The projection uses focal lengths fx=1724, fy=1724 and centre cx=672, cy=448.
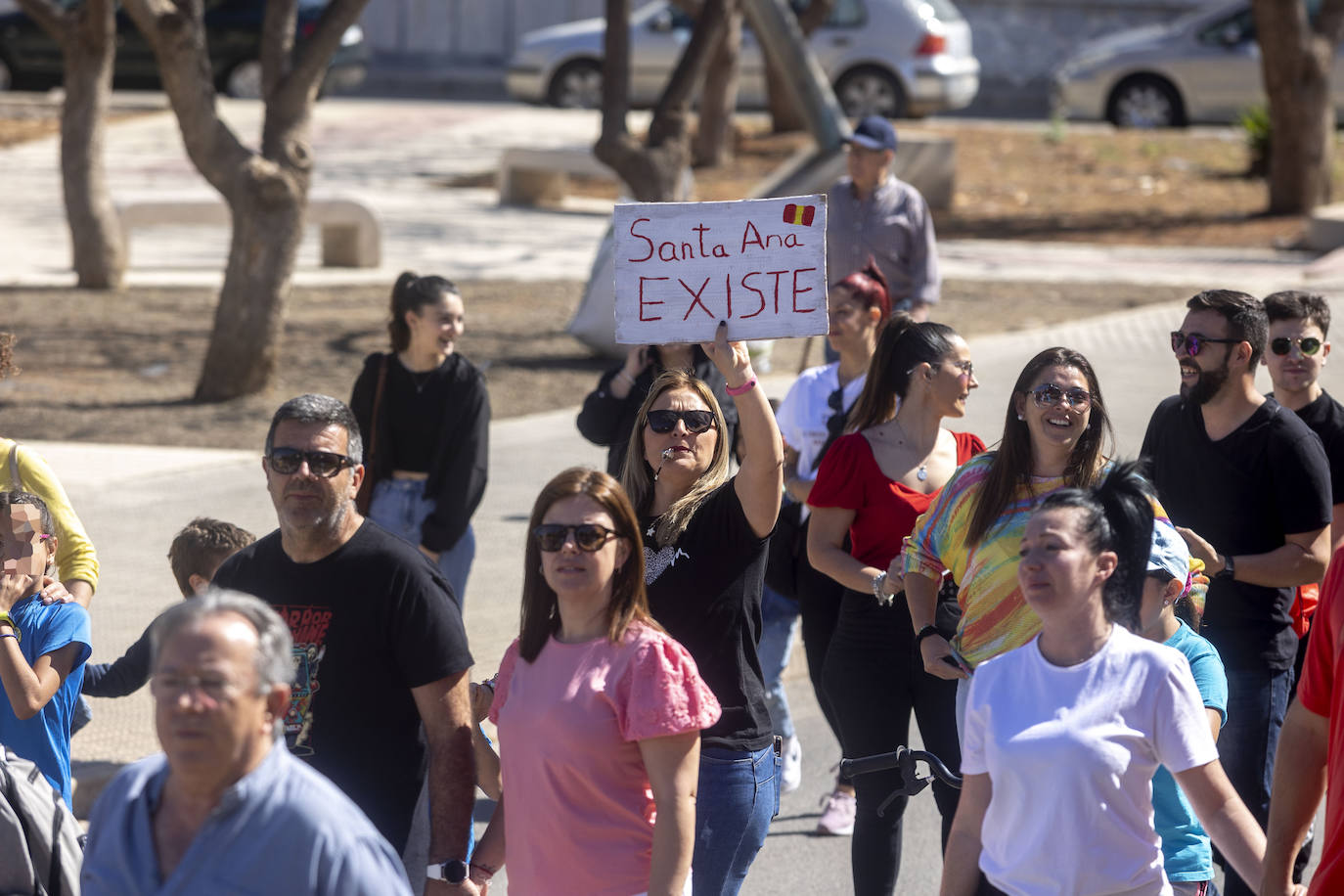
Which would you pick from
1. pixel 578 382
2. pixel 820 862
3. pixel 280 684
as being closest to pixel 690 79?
pixel 578 382

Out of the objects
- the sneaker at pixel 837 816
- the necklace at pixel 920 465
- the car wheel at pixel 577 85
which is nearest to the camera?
the necklace at pixel 920 465

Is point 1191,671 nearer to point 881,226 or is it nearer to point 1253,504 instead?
point 1253,504

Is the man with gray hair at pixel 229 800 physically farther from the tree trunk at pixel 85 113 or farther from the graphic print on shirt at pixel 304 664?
the tree trunk at pixel 85 113

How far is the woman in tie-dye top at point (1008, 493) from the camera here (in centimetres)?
425

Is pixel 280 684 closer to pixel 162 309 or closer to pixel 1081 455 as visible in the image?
pixel 1081 455

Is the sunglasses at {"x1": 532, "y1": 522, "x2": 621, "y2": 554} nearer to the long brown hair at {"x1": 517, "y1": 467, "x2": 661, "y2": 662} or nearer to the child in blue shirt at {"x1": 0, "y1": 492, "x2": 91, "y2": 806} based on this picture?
the long brown hair at {"x1": 517, "y1": 467, "x2": 661, "y2": 662}

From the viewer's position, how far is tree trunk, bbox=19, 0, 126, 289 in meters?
15.0

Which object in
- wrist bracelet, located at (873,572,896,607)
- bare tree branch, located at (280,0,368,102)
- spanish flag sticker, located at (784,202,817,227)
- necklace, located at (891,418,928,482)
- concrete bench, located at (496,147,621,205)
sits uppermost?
concrete bench, located at (496,147,621,205)

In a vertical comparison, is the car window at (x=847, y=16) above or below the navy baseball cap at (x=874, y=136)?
above

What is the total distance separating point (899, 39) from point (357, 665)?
22.6m

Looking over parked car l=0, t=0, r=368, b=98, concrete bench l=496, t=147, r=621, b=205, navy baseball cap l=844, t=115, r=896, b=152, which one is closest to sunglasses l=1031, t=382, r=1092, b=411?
navy baseball cap l=844, t=115, r=896, b=152

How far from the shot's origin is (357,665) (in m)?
3.67

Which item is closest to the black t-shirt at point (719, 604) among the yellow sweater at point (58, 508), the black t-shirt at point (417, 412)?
the yellow sweater at point (58, 508)

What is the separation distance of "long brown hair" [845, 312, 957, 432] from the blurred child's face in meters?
2.31
